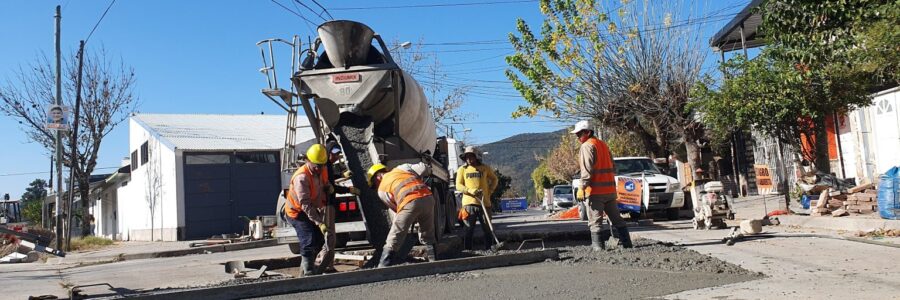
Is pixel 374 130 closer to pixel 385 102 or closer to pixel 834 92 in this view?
pixel 385 102

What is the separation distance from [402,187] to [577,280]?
2.01 metres

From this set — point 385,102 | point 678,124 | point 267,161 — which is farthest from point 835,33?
point 267,161

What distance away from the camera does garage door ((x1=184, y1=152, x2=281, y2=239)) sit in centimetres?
2294

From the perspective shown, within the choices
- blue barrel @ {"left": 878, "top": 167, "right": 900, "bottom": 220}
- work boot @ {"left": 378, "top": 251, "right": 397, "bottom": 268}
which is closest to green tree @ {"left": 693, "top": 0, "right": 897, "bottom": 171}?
blue barrel @ {"left": 878, "top": 167, "right": 900, "bottom": 220}

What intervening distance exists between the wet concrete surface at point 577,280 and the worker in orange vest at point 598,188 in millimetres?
729

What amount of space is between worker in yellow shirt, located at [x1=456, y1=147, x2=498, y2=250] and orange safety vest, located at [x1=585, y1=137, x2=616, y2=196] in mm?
2003

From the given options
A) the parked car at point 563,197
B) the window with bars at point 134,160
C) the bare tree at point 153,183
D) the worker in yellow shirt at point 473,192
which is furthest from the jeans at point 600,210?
the window with bars at point 134,160

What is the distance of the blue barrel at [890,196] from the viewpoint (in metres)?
9.68

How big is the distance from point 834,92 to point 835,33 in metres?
3.25

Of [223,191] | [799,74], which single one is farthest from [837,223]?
[223,191]

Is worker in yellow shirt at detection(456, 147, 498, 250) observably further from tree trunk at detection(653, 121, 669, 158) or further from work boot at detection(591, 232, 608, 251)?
tree trunk at detection(653, 121, 669, 158)

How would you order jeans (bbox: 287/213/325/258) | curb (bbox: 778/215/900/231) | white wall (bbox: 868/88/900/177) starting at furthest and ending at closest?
white wall (bbox: 868/88/900/177) → curb (bbox: 778/215/900/231) → jeans (bbox: 287/213/325/258)

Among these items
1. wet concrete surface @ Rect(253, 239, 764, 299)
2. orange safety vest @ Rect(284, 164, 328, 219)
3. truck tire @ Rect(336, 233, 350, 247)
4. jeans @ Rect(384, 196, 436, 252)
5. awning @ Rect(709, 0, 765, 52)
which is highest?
awning @ Rect(709, 0, 765, 52)

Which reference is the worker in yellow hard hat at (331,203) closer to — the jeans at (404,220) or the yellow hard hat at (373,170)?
the yellow hard hat at (373,170)
